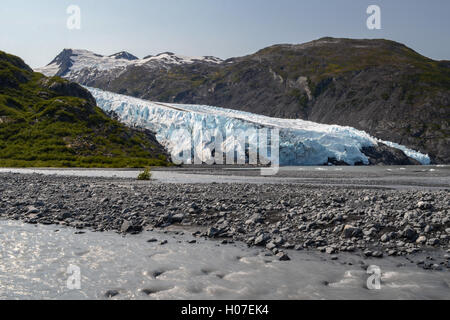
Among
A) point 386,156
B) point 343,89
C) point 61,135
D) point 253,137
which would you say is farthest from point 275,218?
point 343,89

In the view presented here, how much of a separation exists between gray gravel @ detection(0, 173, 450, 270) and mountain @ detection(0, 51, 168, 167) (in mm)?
33347

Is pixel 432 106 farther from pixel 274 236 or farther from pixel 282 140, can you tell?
pixel 274 236

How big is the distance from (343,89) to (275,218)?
126677mm

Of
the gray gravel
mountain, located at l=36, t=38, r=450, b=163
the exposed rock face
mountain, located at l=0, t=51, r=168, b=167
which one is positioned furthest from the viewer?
mountain, located at l=36, t=38, r=450, b=163

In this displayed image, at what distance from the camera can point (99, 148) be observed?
52250 mm

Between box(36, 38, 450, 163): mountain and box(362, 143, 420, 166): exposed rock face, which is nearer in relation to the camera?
box(362, 143, 420, 166): exposed rock face

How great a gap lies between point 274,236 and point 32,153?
4665 centimetres

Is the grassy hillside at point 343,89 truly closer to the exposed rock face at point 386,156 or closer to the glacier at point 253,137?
the exposed rock face at point 386,156

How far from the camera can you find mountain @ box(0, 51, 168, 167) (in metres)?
47.3

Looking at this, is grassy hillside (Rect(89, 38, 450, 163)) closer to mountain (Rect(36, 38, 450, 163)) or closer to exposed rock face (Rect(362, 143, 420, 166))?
mountain (Rect(36, 38, 450, 163))

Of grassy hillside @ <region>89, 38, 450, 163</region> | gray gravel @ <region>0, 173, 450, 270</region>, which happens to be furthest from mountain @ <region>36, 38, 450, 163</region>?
gray gravel @ <region>0, 173, 450, 270</region>

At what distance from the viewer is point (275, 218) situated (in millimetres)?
11406

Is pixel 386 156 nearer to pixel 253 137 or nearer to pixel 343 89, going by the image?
pixel 253 137

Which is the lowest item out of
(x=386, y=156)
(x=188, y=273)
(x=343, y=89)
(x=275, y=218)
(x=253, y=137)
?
(x=188, y=273)
